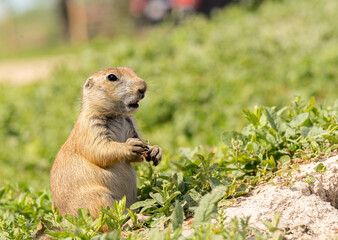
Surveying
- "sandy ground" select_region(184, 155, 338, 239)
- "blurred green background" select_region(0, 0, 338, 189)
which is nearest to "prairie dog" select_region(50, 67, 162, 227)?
"sandy ground" select_region(184, 155, 338, 239)

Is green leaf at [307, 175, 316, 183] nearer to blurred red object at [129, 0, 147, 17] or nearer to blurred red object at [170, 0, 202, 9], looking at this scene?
blurred red object at [170, 0, 202, 9]

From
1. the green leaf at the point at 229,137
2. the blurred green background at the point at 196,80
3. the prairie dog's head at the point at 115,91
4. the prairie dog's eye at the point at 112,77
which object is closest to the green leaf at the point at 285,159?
the green leaf at the point at 229,137

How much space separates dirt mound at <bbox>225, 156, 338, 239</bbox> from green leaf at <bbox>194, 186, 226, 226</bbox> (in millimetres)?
194

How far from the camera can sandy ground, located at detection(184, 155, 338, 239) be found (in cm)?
312

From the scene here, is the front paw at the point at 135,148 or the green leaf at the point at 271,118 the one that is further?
the green leaf at the point at 271,118

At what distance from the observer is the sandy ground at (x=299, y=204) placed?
312cm

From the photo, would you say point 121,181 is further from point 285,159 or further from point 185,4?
point 185,4

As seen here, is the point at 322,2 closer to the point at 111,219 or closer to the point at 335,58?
the point at 335,58

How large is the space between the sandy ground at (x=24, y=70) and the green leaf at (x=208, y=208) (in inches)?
367

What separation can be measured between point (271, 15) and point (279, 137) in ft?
25.2

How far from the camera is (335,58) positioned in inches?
313

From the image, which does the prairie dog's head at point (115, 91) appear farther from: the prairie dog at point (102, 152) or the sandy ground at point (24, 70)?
the sandy ground at point (24, 70)

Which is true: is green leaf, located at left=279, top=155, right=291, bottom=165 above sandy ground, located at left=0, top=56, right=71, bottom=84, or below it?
below

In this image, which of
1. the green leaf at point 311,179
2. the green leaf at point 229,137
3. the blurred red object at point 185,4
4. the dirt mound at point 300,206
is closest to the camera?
the dirt mound at point 300,206
